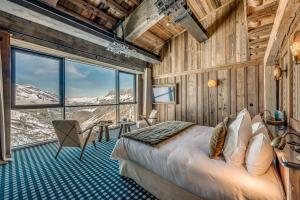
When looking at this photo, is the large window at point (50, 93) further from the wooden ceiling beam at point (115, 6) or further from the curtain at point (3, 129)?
the wooden ceiling beam at point (115, 6)

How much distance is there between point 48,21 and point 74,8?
102 cm

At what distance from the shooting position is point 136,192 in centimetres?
191

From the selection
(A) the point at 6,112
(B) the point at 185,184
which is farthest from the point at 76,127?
(B) the point at 185,184

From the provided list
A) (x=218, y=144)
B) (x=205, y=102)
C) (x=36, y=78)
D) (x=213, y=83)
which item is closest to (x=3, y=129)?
(x=36, y=78)

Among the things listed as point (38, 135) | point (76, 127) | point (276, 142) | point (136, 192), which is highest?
point (276, 142)

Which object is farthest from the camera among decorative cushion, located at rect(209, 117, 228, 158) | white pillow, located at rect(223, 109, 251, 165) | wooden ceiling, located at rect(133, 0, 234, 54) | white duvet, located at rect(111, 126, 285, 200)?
wooden ceiling, located at rect(133, 0, 234, 54)

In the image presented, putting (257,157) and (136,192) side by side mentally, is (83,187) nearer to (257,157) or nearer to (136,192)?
(136,192)

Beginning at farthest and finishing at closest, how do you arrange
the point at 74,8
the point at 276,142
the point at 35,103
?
1. the point at 35,103
2. the point at 74,8
3. the point at 276,142

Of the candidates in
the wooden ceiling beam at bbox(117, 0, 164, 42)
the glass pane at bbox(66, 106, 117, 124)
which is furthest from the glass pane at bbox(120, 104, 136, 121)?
the wooden ceiling beam at bbox(117, 0, 164, 42)

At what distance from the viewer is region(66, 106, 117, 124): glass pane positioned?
4359 mm

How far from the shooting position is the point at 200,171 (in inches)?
55.2

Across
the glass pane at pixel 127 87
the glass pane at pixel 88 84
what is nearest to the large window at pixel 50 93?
the glass pane at pixel 88 84

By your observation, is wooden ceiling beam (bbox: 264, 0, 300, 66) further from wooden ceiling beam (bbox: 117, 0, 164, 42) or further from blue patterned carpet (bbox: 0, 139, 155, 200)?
blue patterned carpet (bbox: 0, 139, 155, 200)

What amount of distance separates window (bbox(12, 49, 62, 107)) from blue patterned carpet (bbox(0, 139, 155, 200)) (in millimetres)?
1321
